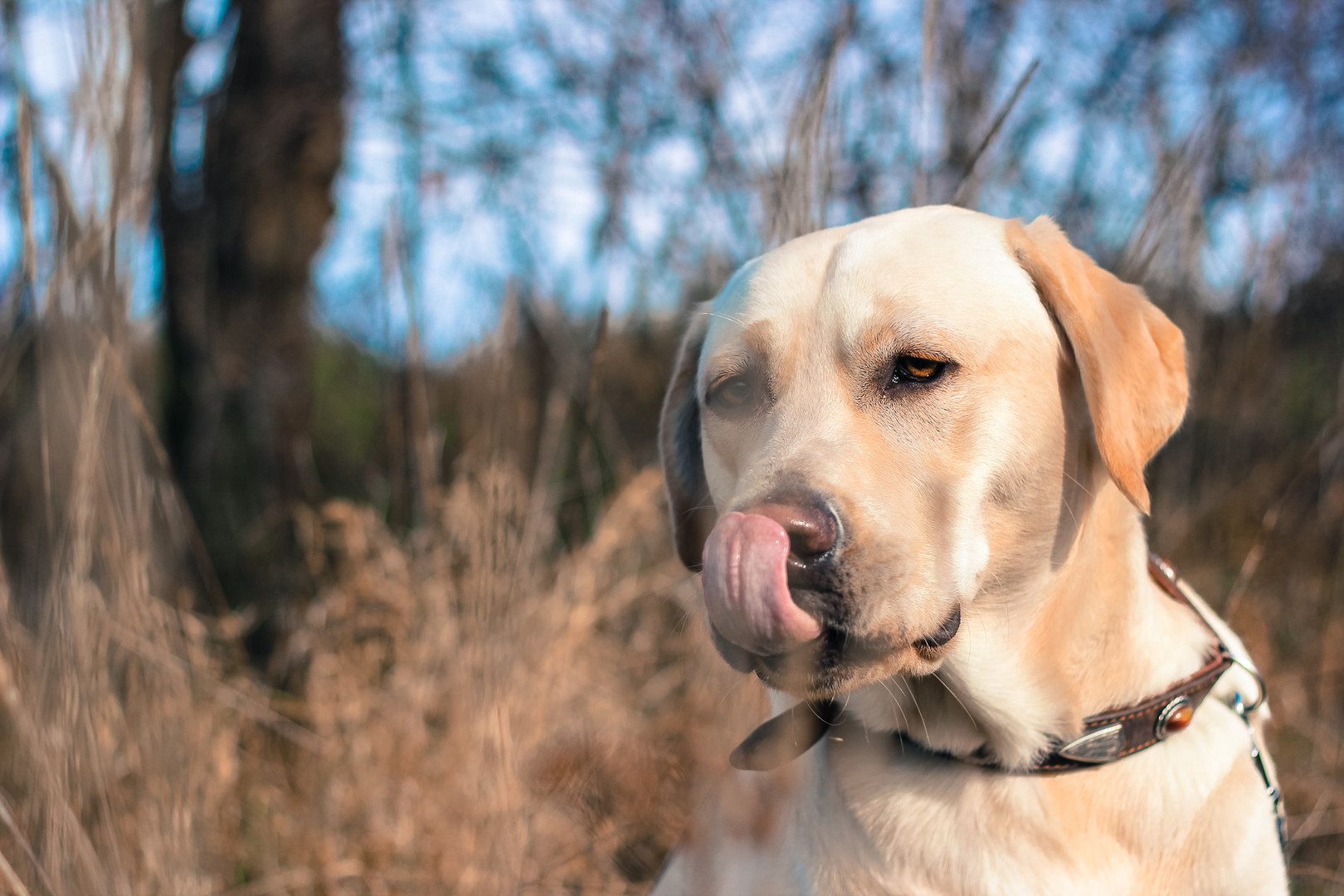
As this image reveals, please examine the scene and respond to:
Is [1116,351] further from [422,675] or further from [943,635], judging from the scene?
[422,675]

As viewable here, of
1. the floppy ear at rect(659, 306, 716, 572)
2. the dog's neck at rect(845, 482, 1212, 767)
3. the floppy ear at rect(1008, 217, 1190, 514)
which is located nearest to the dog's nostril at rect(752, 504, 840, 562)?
the dog's neck at rect(845, 482, 1212, 767)

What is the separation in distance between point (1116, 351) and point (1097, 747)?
2.24 ft

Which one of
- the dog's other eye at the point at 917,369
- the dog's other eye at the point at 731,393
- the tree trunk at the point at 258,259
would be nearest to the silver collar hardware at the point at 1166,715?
the dog's other eye at the point at 917,369

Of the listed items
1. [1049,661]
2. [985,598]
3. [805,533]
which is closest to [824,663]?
[805,533]

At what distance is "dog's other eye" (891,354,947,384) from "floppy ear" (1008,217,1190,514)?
24 cm

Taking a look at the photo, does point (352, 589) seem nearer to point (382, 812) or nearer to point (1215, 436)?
point (382, 812)

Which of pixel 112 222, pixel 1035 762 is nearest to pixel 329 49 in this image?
pixel 112 222

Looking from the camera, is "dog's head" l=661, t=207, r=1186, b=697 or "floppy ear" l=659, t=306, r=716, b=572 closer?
"dog's head" l=661, t=207, r=1186, b=697

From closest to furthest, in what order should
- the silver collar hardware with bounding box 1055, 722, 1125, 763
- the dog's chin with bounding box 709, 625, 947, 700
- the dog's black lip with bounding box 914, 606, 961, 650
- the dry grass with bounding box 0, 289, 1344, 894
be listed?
the dog's chin with bounding box 709, 625, 947, 700, the dog's black lip with bounding box 914, 606, 961, 650, the silver collar hardware with bounding box 1055, 722, 1125, 763, the dry grass with bounding box 0, 289, 1344, 894

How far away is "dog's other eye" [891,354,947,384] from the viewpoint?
1.58 metres

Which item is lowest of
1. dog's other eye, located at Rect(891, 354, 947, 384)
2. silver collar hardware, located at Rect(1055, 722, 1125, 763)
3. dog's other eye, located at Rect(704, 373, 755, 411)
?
silver collar hardware, located at Rect(1055, 722, 1125, 763)

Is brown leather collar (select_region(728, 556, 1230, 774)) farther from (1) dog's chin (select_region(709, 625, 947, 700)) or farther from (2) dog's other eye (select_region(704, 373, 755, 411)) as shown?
(2) dog's other eye (select_region(704, 373, 755, 411))

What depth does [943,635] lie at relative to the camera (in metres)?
1.47

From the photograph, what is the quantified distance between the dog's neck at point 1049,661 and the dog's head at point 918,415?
0.06 m
